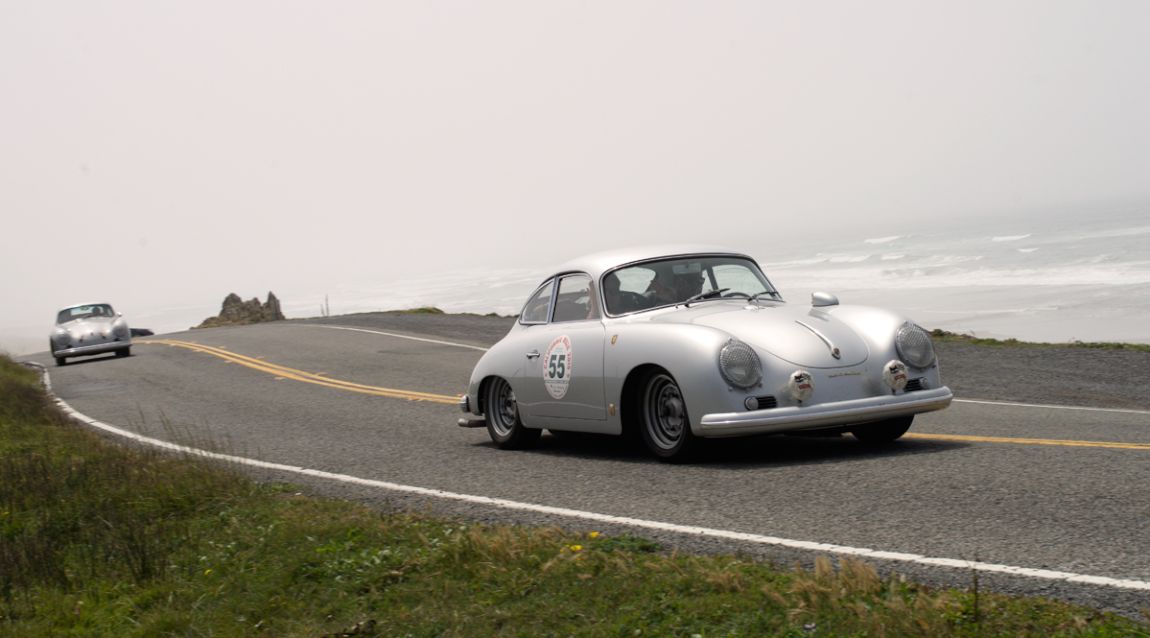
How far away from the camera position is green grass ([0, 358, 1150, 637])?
460 cm

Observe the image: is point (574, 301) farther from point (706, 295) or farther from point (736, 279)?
point (736, 279)

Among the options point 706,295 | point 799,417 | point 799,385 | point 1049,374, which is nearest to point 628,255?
point 706,295

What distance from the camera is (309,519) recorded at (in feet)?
24.6

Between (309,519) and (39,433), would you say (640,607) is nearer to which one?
(309,519)

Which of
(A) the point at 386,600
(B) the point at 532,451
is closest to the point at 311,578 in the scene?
(A) the point at 386,600

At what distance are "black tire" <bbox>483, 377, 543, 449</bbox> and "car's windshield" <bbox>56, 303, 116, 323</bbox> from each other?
23120 mm

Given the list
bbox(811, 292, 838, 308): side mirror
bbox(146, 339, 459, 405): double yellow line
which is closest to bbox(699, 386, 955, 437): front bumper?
bbox(811, 292, 838, 308): side mirror

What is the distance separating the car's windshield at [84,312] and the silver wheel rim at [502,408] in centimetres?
2318

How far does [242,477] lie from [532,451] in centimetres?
242

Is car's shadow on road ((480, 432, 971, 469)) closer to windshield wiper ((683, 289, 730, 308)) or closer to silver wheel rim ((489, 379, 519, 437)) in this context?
silver wheel rim ((489, 379, 519, 437))

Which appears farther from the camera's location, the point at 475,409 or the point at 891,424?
the point at 475,409

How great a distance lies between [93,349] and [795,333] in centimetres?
2520

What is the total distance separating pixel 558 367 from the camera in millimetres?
9711

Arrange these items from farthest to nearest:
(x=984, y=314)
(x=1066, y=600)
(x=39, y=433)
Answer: (x=984, y=314)
(x=39, y=433)
(x=1066, y=600)
